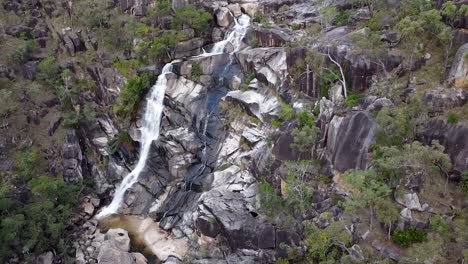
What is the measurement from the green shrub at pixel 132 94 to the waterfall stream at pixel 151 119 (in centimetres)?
116

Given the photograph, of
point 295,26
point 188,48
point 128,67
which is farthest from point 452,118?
point 128,67

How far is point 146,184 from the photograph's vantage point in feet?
136

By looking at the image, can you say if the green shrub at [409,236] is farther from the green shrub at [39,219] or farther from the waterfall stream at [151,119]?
the green shrub at [39,219]

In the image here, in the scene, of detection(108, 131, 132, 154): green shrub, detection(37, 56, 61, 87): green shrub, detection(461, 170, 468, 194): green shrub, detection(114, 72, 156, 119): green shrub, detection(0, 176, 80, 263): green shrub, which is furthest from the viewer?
detection(37, 56, 61, 87): green shrub

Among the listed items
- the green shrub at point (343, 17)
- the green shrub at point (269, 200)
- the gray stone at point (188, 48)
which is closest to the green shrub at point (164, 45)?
the gray stone at point (188, 48)

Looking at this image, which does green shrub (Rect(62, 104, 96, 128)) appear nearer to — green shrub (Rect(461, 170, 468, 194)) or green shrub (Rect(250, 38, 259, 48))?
green shrub (Rect(250, 38, 259, 48))

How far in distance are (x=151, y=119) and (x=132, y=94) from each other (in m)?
3.75

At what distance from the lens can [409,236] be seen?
81.9 feet

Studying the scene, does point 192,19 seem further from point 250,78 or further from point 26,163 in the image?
point 26,163

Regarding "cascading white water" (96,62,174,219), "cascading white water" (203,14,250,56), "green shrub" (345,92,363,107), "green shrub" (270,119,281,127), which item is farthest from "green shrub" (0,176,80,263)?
"green shrub" (345,92,363,107)

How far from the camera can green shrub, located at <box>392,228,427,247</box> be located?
24766mm

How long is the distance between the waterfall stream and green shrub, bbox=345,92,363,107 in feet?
61.8

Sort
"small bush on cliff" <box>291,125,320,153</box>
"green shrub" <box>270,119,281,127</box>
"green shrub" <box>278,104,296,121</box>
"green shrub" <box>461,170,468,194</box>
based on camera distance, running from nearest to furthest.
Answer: "green shrub" <box>461,170,468,194</box>, "small bush on cliff" <box>291,125,320,153</box>, "green shrub" <box>278,104,296,121</box>, "green shrub" <box>270,119,281,127</box>

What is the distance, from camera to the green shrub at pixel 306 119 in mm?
32344
